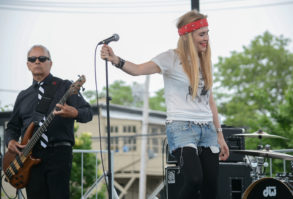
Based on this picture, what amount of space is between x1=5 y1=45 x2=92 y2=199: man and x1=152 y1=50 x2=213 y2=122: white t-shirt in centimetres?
95

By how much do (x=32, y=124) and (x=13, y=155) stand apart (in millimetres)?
439

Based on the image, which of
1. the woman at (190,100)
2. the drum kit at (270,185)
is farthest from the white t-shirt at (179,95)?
the drum kit at (270,185)

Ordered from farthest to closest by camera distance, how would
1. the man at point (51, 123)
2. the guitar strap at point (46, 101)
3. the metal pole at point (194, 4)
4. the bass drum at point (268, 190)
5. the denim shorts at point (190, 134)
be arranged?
the metal pole at point (194, 4), the bass drum at point (268, 190), the guitar strap at point (46, 101), the man at point (51, 123), the denim shorts at point (190, 134)

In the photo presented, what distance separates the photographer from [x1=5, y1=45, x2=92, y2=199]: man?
157 inches

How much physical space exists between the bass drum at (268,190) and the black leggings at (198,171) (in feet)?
3.92

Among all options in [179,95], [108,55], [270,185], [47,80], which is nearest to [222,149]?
[179,95]

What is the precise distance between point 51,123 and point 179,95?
132 centimetres

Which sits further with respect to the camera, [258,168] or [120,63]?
[258,168]

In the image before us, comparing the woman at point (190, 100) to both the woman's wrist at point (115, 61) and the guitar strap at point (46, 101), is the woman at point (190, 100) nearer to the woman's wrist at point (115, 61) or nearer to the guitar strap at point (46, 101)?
the woman's wrist at point (115, 61)

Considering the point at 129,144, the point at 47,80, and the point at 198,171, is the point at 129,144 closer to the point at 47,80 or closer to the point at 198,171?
the point at 47,80

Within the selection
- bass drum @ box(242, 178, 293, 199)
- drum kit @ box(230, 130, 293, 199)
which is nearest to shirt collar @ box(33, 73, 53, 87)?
drum kit @ box(230, 130, 293, 199)

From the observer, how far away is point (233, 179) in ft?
17.0

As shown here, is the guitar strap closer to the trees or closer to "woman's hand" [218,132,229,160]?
"woman's hand" [218,132,229,160]

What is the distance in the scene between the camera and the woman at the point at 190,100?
11.5 ft
